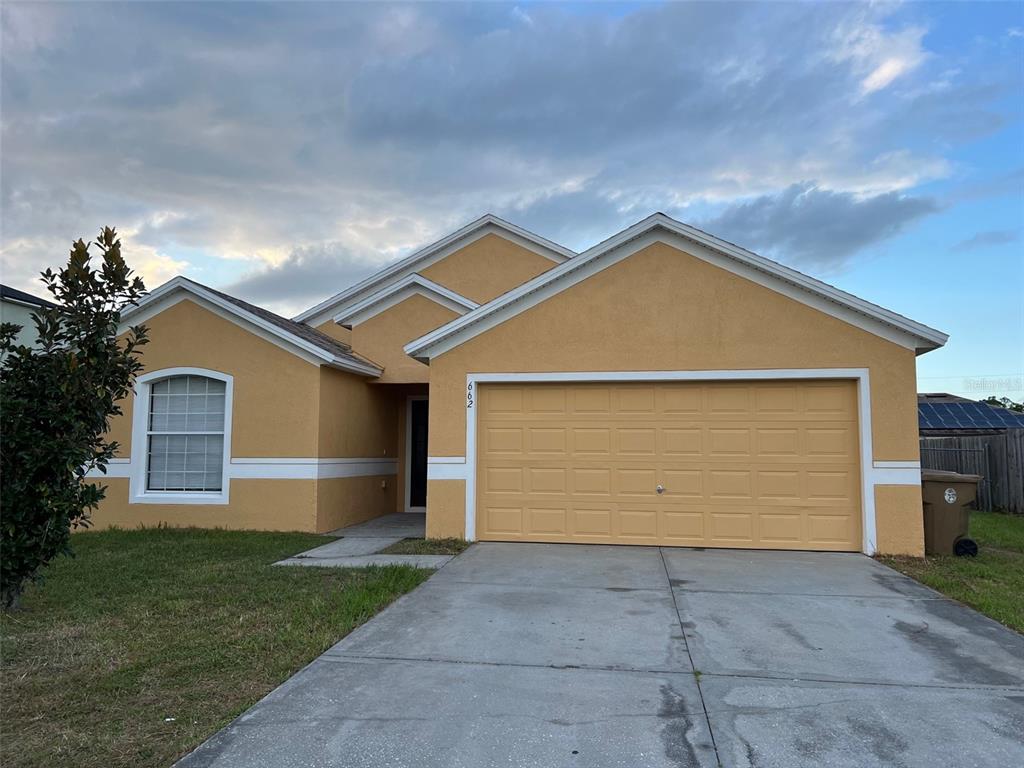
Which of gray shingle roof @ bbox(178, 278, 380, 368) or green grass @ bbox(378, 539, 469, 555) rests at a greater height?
gray shingle roof @ bbox(178, 278, 380, 368)

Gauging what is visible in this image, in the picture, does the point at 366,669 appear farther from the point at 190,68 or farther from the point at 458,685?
the point at 190,68

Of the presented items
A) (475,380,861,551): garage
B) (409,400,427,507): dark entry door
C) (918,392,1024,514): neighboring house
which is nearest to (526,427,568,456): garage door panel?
(475,380,861,551): garage

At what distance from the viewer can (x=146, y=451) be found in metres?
11.8

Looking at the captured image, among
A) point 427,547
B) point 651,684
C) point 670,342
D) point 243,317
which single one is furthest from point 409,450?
point 651,684

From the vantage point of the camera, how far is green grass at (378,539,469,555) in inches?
370

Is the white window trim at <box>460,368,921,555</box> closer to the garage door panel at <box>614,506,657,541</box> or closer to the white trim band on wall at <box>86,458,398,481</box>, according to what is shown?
the garage door panel at <box>614,506,657,541</box>

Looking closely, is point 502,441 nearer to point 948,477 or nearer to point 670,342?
point 670,342

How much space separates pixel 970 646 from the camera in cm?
549

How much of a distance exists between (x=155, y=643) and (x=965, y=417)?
85.3ft

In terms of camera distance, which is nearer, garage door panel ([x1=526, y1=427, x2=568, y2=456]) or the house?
the house

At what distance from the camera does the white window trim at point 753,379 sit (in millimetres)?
9258

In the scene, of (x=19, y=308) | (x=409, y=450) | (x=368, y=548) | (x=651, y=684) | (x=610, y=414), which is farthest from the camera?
(x=19, y=308)

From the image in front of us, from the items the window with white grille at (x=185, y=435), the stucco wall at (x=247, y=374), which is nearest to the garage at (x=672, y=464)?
the stucco wall at (x=247, y=374)

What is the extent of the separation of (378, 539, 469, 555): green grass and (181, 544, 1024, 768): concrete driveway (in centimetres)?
207
